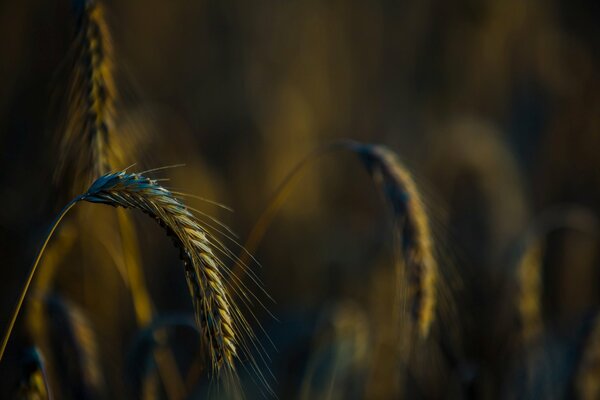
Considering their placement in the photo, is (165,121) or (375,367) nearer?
(375,367)

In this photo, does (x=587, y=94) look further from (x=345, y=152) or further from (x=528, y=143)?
(x=345, y=152)

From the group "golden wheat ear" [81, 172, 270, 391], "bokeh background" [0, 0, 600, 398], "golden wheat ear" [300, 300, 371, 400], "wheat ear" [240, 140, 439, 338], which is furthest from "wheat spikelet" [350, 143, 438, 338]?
"golden wheat ear" [81, 172, 270, 391]

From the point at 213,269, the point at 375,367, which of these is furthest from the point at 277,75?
the point at 213,269

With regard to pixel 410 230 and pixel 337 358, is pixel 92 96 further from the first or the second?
pixel 337 358

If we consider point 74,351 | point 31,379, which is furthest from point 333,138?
point 31,379

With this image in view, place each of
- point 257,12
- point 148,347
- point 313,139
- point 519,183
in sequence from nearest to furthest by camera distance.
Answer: point 148,347 < point 519,183 < point 313,139 < point 257,12

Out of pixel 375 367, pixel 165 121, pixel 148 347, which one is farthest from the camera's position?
pixel 165 121

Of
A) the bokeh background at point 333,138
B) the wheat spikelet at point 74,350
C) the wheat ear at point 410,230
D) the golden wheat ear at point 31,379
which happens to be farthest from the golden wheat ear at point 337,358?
the golden wheat ear at point 31,379
